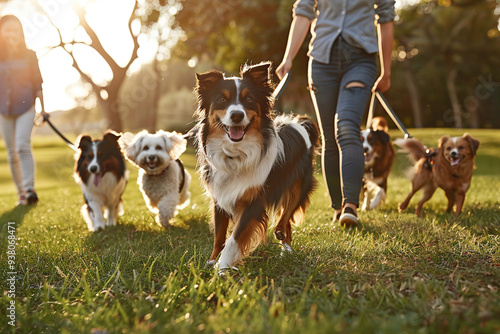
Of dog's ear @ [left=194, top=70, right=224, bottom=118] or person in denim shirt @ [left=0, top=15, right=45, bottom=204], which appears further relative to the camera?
person in denim shirt @ [left=0, top=15, right=45, bottom=204]

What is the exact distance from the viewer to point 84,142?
16.6 ft

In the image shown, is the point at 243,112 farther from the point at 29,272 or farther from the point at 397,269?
the point at 29,272

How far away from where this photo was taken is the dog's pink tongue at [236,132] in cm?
295

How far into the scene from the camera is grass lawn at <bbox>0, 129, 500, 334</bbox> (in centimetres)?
184

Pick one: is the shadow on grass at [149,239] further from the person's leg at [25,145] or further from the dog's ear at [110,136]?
the person's leg at [25,145]

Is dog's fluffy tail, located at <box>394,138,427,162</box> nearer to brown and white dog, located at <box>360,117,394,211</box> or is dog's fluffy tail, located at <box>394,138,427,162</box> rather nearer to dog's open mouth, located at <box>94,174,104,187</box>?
brown and white dog, located at <box>360,117,394,211</box>

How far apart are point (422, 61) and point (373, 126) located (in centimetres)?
2565

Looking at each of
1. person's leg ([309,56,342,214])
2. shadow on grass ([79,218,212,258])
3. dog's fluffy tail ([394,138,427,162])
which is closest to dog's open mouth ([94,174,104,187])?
shadow on grass ([79,218,212,258])

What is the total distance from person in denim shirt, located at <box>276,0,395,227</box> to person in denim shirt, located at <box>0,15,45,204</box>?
3.98m

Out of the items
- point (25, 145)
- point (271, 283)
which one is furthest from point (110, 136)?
point (271, 283)

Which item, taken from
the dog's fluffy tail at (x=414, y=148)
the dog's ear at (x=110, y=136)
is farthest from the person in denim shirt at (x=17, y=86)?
the dog's fluffy tail at (x=414, y=148)

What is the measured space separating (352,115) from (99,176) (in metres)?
2.89

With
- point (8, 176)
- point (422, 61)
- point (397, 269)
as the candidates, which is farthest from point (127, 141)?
point (422, 61)

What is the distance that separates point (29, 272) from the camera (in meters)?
3.00
